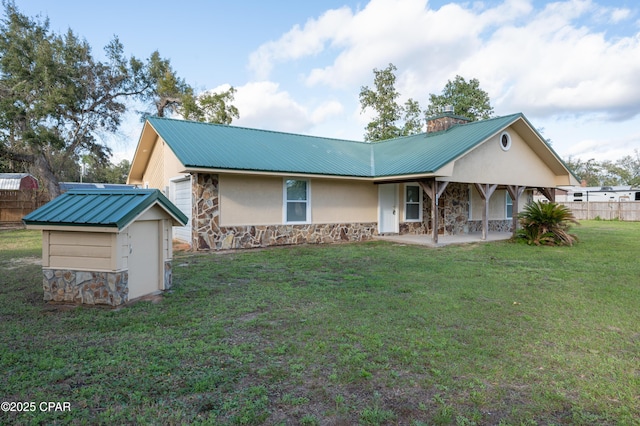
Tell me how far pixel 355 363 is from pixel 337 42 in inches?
602

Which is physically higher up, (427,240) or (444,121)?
(444,121)

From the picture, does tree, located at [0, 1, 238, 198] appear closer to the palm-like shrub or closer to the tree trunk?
the tree trunk

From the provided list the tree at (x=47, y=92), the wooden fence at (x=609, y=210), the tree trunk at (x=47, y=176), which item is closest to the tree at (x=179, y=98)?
the tree at (x=47, y=92)

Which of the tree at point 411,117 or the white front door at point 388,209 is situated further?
the tree at point 411,117

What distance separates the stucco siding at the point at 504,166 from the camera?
→ 13.1m

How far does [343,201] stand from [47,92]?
56.7ft

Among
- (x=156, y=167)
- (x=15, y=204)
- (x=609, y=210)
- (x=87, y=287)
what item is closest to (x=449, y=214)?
(x=156, y=167)

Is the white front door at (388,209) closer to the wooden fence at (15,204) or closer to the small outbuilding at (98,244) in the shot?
the small outbuilding at (98,244)

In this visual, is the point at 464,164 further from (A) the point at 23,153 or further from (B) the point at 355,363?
(A) the point at 23,153

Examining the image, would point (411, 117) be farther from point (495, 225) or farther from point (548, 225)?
point (548, 225)

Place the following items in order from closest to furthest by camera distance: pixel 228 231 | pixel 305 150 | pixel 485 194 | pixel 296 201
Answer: pixel 228 231, pixel 296 201, pixel 485 194, pixel 305 150

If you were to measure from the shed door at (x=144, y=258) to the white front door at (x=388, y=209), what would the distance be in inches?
384

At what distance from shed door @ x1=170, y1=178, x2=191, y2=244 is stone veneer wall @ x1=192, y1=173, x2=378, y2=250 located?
0.94m

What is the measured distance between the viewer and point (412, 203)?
15.3 metres
